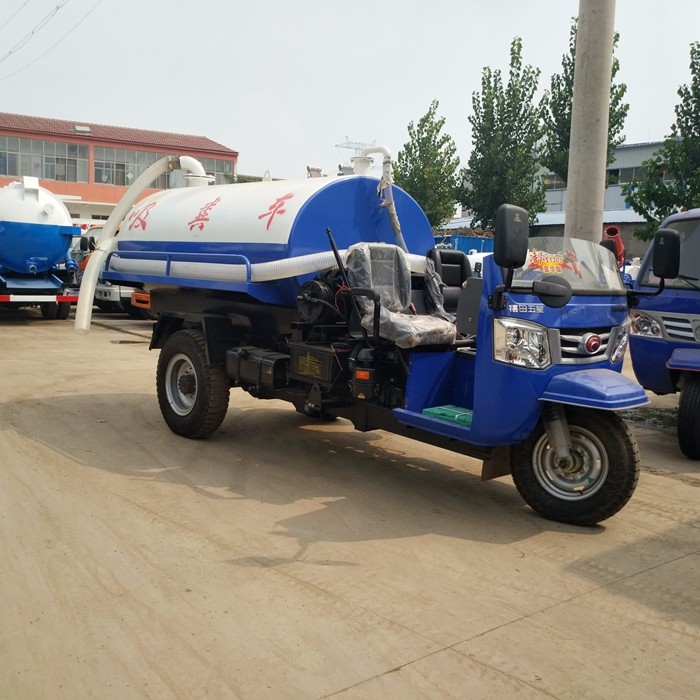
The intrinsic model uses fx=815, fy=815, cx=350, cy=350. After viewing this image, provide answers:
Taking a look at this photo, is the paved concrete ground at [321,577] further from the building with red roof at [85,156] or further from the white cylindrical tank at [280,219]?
the building with red roof at [85,156]

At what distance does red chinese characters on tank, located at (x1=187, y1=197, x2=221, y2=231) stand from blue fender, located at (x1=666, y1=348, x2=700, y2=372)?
14.9 feet

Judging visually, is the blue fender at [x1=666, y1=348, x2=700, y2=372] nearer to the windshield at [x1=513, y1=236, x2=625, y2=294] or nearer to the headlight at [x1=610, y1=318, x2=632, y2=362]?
the headlight at [x1=610, y1=318, x2=632, y2=362]

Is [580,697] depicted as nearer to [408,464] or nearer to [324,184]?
[408,464]

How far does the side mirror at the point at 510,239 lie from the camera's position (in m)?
5.17

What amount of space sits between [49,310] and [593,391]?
638 inches

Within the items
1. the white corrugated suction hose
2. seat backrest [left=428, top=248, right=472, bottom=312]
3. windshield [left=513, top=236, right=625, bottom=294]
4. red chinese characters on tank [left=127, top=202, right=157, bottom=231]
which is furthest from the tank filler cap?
red chinese characters on tank [left=127, top=202, right=157, bottom=231]

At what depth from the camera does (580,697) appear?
3.42m

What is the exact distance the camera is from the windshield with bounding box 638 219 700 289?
8227mm

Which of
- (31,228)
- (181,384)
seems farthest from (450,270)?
(31,228)

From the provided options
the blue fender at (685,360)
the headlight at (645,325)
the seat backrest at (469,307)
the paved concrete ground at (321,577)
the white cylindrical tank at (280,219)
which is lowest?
the paved concrete ground at (321,577)

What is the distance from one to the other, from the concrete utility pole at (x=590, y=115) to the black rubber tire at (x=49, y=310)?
1280 centimetres

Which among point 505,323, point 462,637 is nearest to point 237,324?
point 505,323

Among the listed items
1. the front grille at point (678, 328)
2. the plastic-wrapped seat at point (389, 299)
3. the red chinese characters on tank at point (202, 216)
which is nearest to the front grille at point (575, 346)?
the plastic-wrapped seat at point (389, 299)

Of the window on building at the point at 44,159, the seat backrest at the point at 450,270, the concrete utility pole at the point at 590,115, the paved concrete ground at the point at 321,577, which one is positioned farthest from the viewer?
the window on building at the point at 44,159
